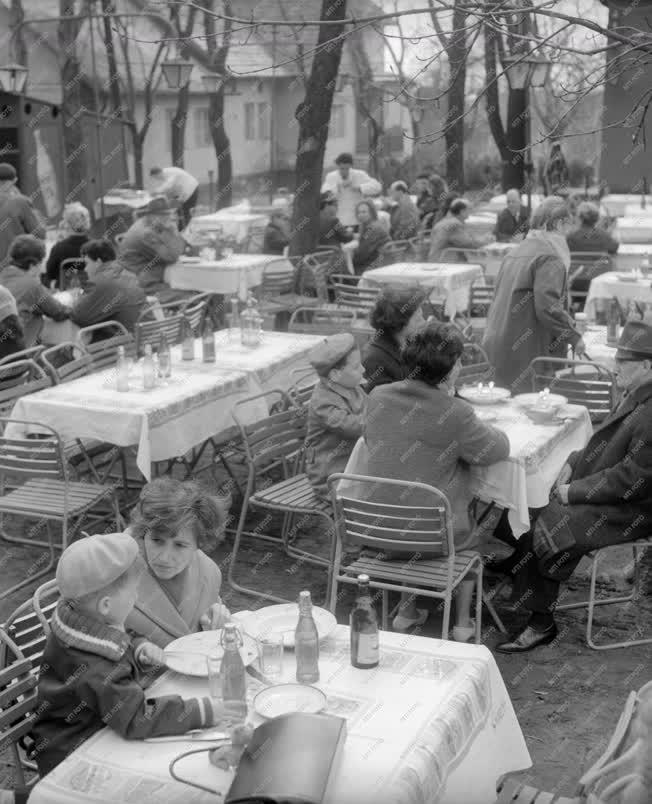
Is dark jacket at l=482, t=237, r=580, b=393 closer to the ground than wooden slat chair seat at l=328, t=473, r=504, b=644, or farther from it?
farther from it

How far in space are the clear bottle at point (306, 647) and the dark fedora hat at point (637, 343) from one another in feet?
8.18

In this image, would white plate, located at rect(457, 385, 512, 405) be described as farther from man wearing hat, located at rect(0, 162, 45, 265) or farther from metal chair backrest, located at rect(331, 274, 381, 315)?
man wearing hat, located at rect(0, 162, 45, 265)

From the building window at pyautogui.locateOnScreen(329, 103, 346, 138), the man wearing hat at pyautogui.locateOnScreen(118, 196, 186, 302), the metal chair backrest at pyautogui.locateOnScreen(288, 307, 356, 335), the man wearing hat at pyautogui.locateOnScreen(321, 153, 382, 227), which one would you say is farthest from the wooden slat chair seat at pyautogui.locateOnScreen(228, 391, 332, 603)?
the building window at pyautogui.locateOnScreen(329, 103, 346, 138)

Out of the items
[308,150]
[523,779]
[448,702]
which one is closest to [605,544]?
[523,779]

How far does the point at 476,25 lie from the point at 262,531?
13.0ft

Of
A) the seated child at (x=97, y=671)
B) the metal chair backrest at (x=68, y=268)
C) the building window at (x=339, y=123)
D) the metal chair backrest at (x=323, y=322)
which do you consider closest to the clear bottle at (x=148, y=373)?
the metal chair backrest at (x=323, y=322)

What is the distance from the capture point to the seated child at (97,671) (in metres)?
3.03

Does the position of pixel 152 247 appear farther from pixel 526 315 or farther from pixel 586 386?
pixel 586 386

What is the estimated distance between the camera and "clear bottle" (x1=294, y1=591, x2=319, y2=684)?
10.9ft

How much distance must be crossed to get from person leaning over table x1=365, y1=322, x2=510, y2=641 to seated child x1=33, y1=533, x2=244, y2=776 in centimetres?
196

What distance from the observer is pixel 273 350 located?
7.79 m

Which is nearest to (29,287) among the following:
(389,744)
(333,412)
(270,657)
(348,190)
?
(333,412)

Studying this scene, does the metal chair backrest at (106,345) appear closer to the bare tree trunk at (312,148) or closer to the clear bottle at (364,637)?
the clear bottle at (364,637)

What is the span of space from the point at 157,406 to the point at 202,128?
3228 centimetres
